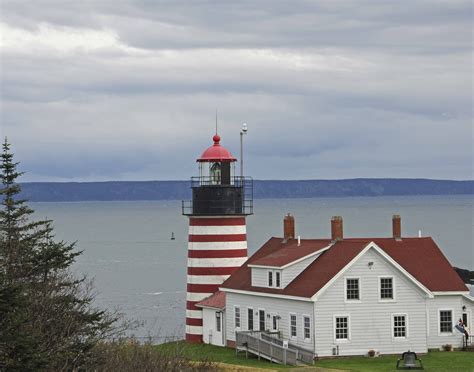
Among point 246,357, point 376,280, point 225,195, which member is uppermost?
point 225,195

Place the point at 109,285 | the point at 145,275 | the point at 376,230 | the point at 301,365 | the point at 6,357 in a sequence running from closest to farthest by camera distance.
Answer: the point at 6,357
the point at 301,365
the point at 109,285
the point at 145,275
the point at 376,230

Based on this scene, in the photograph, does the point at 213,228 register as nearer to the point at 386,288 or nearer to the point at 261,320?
the point at 261,320

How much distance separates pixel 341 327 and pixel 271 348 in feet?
8.81

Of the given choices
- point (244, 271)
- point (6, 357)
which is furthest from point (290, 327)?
point (6, 357)

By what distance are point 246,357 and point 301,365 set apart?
3884mm

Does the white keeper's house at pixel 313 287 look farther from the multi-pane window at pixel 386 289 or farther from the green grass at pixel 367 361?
the green grass at pixel 367 361

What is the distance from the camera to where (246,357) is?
46000 mm

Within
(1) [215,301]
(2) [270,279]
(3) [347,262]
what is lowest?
(1) [215,301]

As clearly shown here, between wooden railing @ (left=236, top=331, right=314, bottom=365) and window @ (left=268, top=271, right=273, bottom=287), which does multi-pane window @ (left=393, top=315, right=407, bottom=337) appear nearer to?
wooden railing @ (left=236, top=331, right=314, bottom=365)

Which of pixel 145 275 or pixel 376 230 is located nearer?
pixel 145 275

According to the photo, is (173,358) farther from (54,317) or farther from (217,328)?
(217,328)

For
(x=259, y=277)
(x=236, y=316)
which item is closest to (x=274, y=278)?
(x=259, y=277)

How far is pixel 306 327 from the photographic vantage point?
44.5m

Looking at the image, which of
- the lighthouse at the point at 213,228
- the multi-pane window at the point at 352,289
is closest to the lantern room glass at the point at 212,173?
the lighthouse at the point at 213,228
